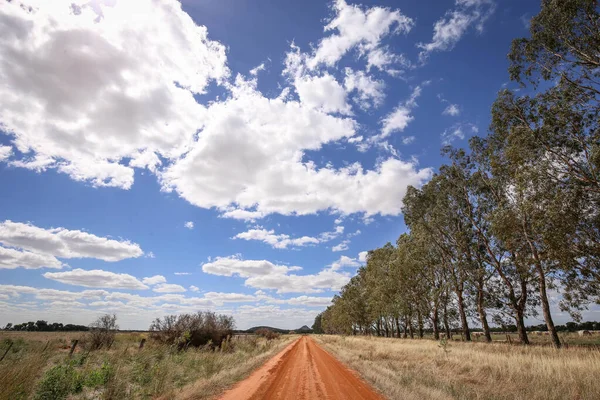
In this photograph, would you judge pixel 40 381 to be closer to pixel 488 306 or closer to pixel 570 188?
pixel 570 188

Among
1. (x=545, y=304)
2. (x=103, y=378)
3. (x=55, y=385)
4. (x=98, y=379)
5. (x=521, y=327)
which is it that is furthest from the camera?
(x=521, y=327)

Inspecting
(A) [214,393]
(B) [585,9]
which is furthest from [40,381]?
(B) [585,9]

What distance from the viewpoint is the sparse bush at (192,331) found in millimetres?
24078

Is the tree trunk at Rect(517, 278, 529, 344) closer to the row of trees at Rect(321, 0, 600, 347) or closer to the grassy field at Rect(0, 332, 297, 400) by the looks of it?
the row of trees at Rect(321, 0, 600, 347)

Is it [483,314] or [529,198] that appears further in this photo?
[483,314]

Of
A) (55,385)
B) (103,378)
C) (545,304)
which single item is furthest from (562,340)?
(55,385)

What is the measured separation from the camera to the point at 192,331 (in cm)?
2533

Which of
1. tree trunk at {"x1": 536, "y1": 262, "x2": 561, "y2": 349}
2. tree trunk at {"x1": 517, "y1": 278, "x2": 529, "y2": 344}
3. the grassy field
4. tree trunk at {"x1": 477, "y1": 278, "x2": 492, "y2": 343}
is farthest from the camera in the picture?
tree trunk at {"x1": 477, "y1": 278, "x2": 492, "y2": 343}

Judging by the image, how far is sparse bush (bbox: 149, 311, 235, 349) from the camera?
24.1 meters

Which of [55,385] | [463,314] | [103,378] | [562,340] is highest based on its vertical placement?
[463,314]

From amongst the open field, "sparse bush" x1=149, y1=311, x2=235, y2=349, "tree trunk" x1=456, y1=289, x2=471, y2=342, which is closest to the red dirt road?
"sparse bush" x1=149, y1=311, x2=235, y2=349

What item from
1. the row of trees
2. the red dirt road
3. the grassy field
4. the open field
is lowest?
the open field

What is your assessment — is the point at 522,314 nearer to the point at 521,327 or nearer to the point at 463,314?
the point at 521,327

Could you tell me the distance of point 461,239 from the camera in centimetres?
2981
